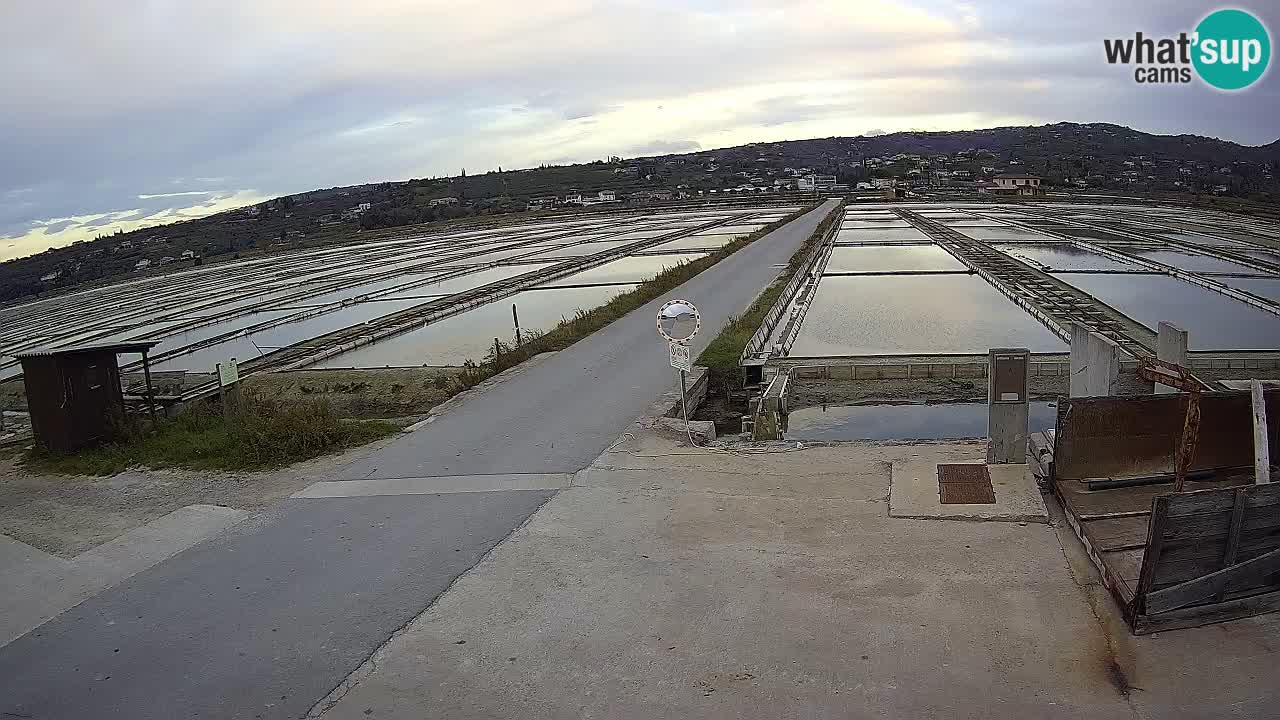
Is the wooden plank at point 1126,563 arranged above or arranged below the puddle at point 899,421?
above

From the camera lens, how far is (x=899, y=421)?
35.1 feet

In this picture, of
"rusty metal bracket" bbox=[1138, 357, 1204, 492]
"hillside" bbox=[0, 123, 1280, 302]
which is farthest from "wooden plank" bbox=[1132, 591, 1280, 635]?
"hillside" bbox=[0, 123, 1280, 302]

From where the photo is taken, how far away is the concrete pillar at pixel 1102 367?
704 cm

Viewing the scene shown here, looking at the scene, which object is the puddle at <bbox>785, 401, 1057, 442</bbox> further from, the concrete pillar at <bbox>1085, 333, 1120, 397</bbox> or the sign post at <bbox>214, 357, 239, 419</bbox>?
the sign post at <bbox>214, 357, 239, 419</bbox>

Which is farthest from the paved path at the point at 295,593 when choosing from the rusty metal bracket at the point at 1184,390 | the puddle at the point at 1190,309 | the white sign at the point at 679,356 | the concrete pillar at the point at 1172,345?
the puddle at the point at 1190,309

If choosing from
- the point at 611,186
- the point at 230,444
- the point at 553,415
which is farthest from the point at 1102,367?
the point at 611,186

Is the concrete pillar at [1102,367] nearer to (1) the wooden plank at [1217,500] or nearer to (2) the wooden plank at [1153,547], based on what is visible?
(1) the wooden plank at [1217,500]

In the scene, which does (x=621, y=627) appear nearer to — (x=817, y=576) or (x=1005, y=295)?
(x=817, y=576)

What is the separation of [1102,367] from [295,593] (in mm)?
6363

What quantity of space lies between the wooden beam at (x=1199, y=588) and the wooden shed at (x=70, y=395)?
976cm

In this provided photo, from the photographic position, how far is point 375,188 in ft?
475

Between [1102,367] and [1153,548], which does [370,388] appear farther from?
[1153,548]

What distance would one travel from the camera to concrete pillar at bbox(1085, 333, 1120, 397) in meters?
7.04

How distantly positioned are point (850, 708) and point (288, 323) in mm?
20750
